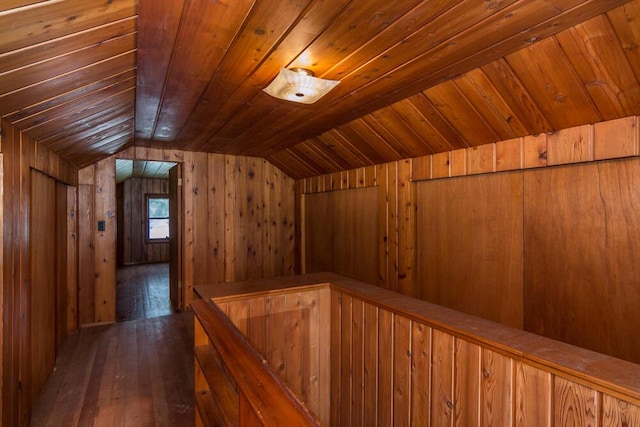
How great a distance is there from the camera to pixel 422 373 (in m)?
1.67

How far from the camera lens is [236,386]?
1110 mm

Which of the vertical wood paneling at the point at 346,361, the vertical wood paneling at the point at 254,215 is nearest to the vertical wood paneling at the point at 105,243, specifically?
the vertical wood paneling at the point at 254,215

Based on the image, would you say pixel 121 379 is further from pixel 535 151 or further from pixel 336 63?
pixel 535 151

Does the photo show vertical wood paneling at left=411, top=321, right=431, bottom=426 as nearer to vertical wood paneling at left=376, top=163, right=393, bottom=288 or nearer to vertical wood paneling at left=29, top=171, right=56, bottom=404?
vertical wood paneling at left=376, top=163, right=393, bottom=288

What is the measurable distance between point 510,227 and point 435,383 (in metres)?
1.36

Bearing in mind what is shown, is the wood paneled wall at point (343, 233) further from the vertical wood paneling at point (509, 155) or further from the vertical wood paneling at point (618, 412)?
the vertical wood paneling at point (618, 412)

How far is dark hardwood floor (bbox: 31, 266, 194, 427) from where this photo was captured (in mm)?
2199

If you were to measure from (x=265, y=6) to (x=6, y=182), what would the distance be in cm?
149

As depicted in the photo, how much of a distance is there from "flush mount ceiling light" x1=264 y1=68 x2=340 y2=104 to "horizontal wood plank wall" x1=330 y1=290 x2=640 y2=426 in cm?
127

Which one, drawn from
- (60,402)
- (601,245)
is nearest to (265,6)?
(601,245)

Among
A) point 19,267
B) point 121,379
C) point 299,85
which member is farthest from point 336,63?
point 121,379

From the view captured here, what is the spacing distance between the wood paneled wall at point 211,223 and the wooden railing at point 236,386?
2596 mm

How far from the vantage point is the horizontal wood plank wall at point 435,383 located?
3.64 ft

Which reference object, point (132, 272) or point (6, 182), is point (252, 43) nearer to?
point (6, 182)
